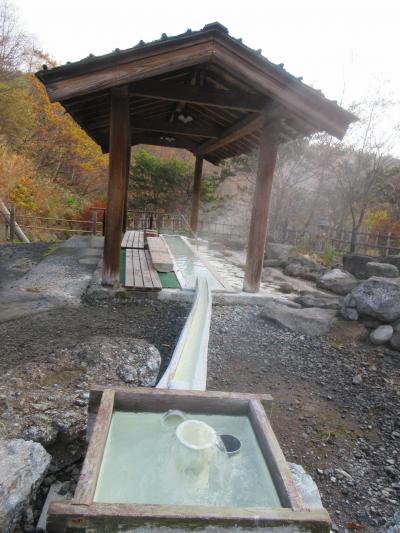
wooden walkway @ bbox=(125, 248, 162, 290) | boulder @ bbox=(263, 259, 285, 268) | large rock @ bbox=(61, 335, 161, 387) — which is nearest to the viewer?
large rock @ bbox=(61, 335, 161, 387)

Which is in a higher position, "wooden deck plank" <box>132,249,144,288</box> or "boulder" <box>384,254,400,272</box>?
"boulder" <box>384,254,400,272</box>

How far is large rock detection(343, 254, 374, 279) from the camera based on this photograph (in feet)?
30.2

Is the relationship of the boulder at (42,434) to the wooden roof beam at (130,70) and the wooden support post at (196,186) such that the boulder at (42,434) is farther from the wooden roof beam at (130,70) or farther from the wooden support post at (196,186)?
the wooden support post at (196,186)

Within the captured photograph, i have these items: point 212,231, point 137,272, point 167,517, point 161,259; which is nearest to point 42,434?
point 167,517

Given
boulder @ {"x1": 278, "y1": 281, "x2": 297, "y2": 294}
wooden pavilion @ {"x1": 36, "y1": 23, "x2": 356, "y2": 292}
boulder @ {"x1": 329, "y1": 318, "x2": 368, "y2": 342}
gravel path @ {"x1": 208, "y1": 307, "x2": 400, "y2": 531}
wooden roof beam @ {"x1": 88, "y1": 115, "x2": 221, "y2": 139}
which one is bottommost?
gravel path @ {"x1": 208, "y1": 307, "x2": 400, "y2": 531}

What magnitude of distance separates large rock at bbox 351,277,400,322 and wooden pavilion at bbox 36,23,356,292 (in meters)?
1.67

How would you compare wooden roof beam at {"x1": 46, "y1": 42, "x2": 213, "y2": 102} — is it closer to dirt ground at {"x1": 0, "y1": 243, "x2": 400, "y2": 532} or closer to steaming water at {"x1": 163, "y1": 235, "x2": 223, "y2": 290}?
dirt ground at {"x1": 0, "y1": 243, "x2": 400, "y2": 532}

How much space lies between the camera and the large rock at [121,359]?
333cm

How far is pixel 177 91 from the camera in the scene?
5.39m

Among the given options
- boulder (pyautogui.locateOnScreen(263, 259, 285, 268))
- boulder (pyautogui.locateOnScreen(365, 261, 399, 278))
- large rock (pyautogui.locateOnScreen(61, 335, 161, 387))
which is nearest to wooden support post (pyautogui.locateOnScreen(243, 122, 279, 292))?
large rock (pyautogui.locateOnScreen(61, 335, 161, 387))

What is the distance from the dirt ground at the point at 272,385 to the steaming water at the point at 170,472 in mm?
595

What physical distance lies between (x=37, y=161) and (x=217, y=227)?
1200cm

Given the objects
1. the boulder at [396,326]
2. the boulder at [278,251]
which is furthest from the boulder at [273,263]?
the boulder at [396,326]

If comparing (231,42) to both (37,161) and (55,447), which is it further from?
(37,161)
